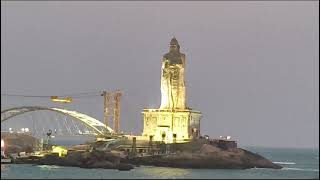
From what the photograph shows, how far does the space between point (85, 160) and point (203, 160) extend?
17.2 meters

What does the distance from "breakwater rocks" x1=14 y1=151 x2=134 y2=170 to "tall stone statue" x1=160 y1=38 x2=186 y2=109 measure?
→ 17194mm

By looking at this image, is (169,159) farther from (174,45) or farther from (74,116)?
(74,116)

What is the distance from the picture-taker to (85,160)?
408ft

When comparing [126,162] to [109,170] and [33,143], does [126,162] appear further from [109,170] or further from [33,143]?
[33,143]

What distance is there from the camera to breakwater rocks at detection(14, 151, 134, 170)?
12288cm

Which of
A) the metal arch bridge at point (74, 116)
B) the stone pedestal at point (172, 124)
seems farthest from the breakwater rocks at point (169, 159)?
the metal arch bridge at point (74, 116)

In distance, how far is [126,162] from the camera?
5089 inches

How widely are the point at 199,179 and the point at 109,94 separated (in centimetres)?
6125

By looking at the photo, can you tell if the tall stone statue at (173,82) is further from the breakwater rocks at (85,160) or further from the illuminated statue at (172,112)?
the breakwater rocks at (85,160)

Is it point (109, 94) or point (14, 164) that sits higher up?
point (109, 94)

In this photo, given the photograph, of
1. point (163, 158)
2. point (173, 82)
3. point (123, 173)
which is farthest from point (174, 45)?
point (123, 173)

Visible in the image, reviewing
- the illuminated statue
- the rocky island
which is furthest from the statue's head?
the rocky island

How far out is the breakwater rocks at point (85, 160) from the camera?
123m

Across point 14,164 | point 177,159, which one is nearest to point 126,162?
point 177,159
